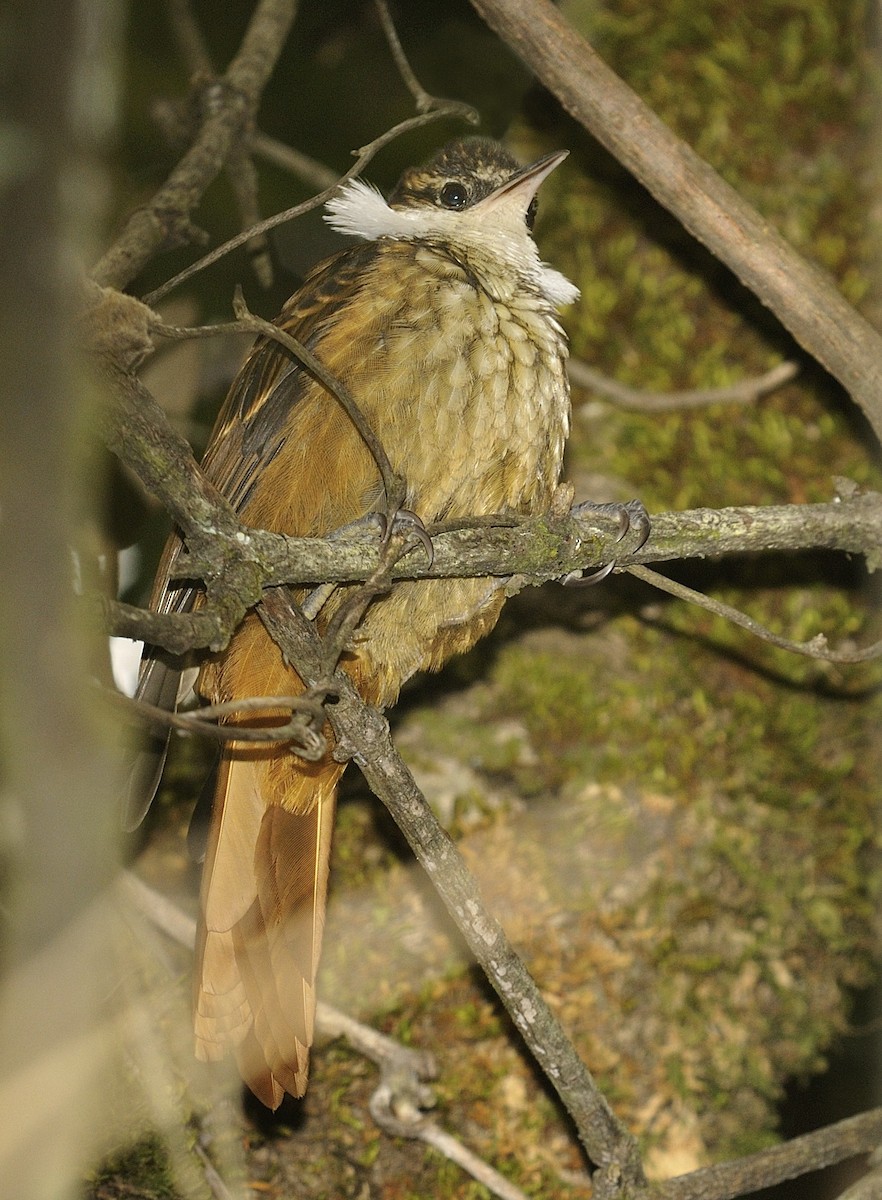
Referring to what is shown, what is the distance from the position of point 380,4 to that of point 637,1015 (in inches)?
85.8

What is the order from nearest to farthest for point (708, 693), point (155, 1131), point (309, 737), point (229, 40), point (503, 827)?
1. point (309, 737)
2. point (155, 1131)
3. point (503, 827)
4. point (708, 693)
5. point (229, 40)

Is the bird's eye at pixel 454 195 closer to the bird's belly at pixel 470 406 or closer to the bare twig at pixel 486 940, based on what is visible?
the bird's belly at pixel 470 406

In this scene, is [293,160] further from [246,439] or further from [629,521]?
[629,521]

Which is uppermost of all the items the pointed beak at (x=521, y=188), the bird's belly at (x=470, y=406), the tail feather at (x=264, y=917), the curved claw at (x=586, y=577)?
the pointed beak at (x=521, y=188)

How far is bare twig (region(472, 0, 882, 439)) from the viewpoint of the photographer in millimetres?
2373

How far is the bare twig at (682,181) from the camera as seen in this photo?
7.79 feet

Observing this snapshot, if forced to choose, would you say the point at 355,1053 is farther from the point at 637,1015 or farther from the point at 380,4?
the point at 380,4

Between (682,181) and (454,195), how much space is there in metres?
0.47

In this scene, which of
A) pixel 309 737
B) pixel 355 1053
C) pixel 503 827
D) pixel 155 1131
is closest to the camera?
pixel 309 737

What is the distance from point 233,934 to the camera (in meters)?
2.14

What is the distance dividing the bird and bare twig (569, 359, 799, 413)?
0.55m

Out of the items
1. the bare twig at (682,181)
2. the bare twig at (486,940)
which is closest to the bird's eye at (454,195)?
the bare twig at (682,181)

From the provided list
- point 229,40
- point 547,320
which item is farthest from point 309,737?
point 229,40

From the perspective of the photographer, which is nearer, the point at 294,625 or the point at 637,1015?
the point at 294,625
